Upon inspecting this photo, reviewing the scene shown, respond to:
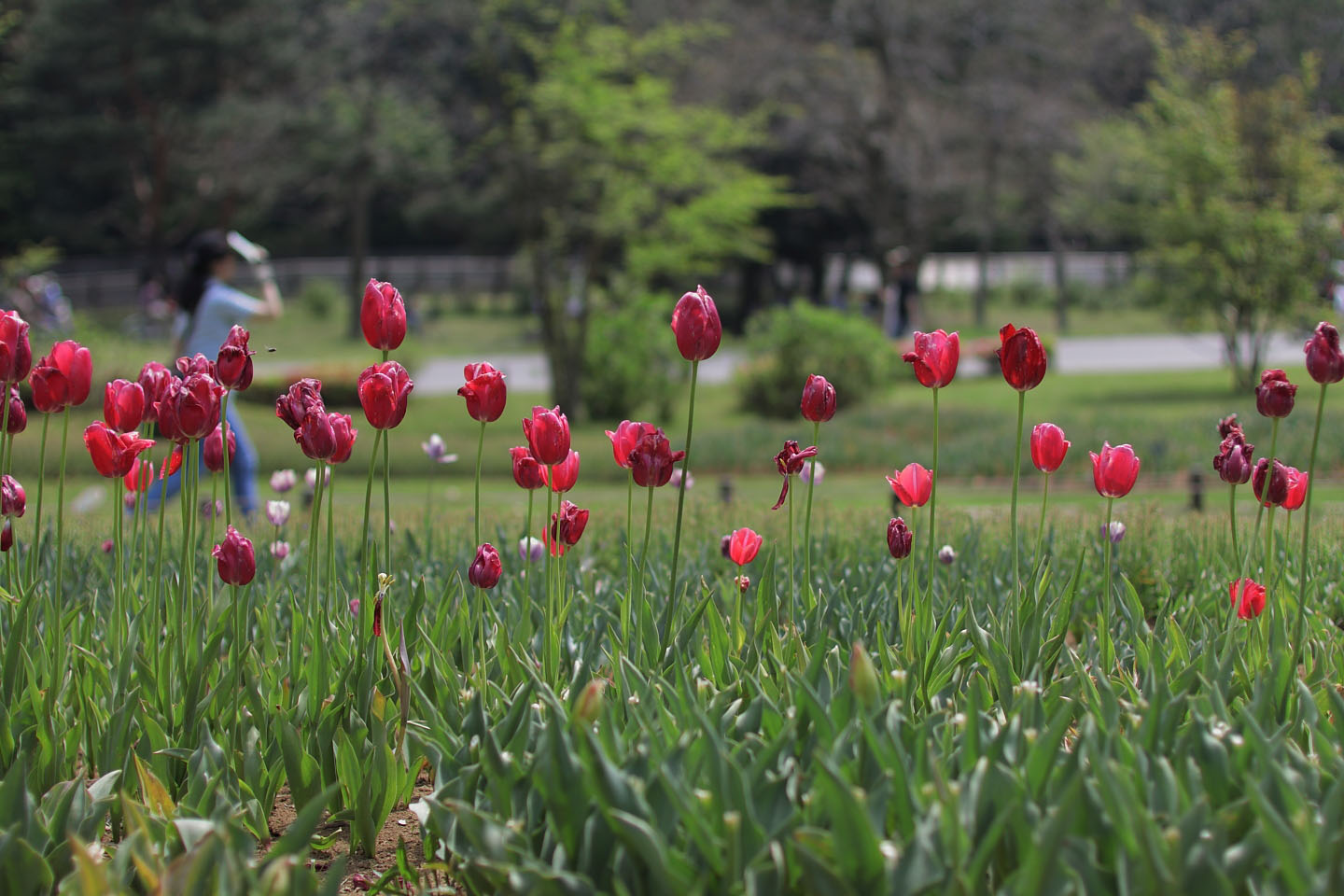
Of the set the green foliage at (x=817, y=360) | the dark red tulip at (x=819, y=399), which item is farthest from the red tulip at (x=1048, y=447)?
the green foliage at (x=817, y=360)

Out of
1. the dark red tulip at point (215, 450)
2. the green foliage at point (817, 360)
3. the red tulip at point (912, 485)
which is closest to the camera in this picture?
the red tulip at point (912, 485)

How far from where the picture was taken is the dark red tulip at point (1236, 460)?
9.96 ft

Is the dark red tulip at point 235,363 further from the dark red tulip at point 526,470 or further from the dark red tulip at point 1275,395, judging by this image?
the dark red tulip at point 1275,395

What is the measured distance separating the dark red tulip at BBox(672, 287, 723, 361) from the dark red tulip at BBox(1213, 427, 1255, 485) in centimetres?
120

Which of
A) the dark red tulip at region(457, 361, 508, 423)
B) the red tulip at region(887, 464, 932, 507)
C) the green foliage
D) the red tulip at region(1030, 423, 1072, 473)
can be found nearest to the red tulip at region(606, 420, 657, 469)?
the dark red tulip at region(457, 361, 508, 423)

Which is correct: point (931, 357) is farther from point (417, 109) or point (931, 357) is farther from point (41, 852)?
point (417, 109)

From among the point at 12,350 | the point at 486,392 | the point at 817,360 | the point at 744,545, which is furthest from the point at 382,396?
the point at 817,360

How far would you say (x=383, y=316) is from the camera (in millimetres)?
2912

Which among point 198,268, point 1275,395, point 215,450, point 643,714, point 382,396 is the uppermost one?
point 198,268

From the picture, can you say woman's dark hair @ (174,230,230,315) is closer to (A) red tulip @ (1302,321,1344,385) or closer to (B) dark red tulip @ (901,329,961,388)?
(B) dark red tulip @ (901,329,961,388)

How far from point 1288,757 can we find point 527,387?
66.1 feet

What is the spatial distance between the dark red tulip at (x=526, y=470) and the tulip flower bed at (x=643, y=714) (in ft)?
0.04

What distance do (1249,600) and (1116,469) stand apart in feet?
1.41

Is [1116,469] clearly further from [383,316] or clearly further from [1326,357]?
[383,316]
